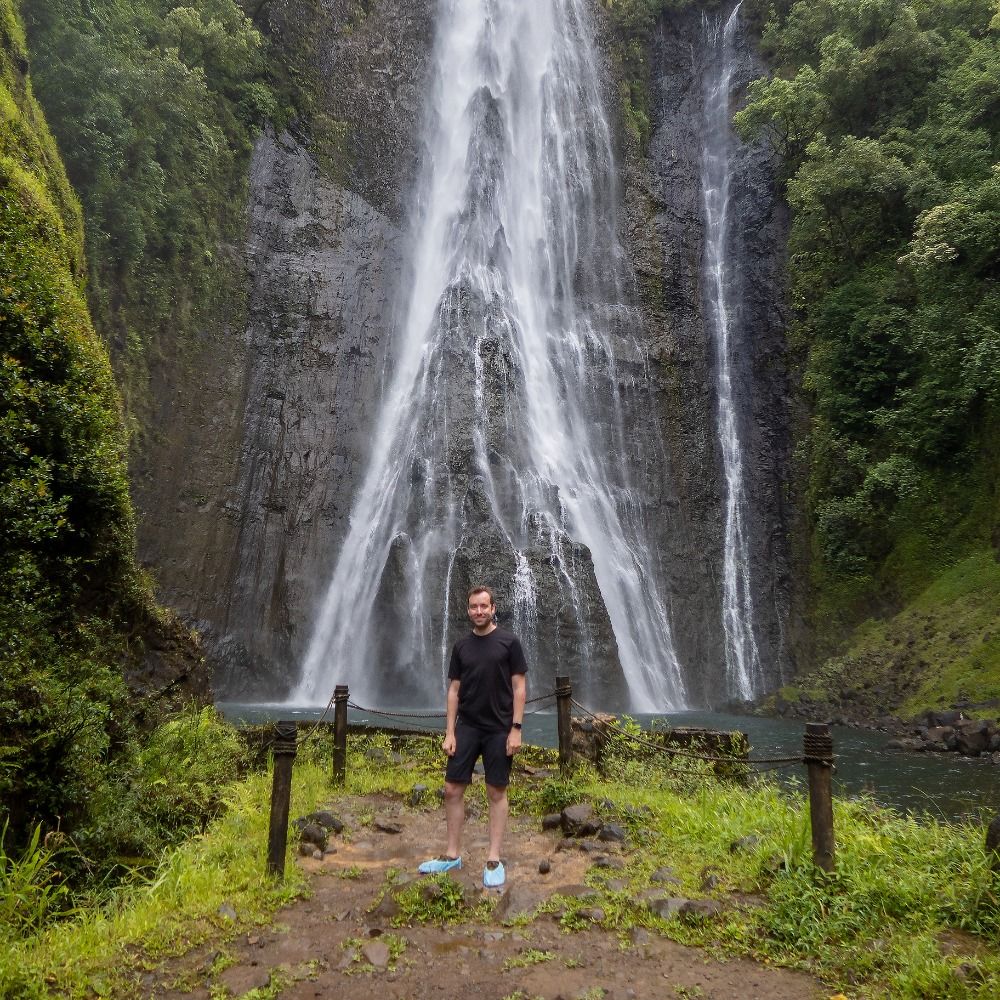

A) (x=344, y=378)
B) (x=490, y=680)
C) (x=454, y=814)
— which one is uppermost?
(x=344, y=378)

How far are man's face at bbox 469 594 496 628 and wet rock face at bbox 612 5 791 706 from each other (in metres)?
16.1

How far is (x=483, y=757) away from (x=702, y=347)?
22.6m

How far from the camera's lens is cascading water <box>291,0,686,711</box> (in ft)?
59.5

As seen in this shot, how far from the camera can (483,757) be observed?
4.95 metres

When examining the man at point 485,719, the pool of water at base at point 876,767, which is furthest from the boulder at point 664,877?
the pool of water at base at point 876,767

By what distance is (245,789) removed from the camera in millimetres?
6832

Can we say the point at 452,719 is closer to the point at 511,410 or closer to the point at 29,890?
the point at 29,890

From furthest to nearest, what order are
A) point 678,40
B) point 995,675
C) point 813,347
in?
point 678,40 < point 813,347 < point 995,675

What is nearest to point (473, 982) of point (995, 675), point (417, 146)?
point (995, 675)

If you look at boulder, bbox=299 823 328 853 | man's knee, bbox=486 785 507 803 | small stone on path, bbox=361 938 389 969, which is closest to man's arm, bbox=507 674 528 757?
man's knee, bbox=486 785 507 803

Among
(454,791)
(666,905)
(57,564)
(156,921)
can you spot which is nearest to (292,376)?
(57,564)

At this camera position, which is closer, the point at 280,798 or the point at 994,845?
the point at 994,845

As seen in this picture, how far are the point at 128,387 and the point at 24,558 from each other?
563 inches

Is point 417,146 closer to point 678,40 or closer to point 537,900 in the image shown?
point 678,40
